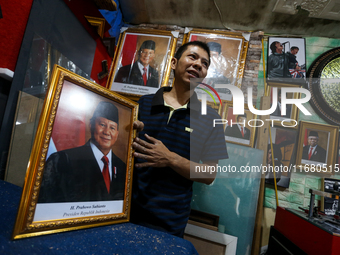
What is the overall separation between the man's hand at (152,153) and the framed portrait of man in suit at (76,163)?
6cm

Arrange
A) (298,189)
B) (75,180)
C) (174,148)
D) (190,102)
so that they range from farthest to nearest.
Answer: (298,189) → (190,102) → (174,148) → (75,180)

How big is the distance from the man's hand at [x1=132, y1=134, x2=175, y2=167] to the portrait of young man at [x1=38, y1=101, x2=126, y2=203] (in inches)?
4.1

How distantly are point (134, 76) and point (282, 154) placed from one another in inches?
77.8

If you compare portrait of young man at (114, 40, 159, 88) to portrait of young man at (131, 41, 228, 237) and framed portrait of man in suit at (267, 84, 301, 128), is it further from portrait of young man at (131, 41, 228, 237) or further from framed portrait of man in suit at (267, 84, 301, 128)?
framed portrait of man in suit at (267, 84, 301, 128)

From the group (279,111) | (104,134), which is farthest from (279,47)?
(104,134)

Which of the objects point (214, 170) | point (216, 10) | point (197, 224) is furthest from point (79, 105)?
point (216, 10)

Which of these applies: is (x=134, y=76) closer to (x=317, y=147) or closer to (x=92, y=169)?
(x=92, y=169)

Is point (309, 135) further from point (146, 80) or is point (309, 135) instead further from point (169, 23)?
point (169, 23)

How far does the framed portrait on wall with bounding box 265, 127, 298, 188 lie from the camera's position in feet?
6.45

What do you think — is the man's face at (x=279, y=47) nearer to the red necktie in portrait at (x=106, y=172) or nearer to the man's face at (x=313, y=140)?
the man's face at (x=313, y=140)

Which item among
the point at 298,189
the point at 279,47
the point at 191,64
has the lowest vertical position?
the point at 298,189

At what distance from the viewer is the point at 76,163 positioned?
523mm

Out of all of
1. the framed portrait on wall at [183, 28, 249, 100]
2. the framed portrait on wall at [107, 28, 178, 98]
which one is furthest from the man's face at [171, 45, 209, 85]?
the framed portrait on wall at [107, 28, 178, 98]

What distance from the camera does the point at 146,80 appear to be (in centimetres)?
225
